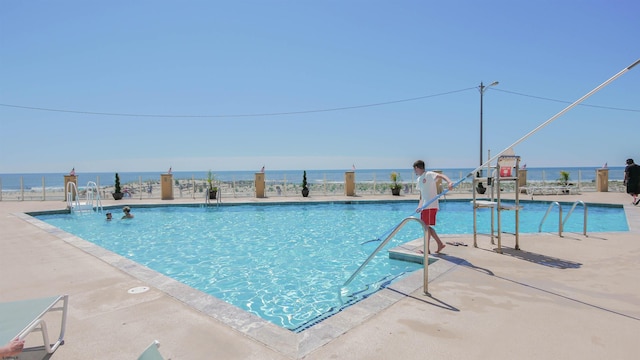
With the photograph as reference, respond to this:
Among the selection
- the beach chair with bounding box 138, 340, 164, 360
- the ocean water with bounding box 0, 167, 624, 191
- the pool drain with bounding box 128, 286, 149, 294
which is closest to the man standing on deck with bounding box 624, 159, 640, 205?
the ocean water with bounding box 0, 167, 624, 191

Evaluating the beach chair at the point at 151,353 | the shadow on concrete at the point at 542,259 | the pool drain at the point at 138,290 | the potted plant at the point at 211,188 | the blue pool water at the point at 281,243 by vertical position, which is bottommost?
the blue pool water at the point at 281,243

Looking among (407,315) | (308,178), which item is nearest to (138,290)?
(407,315)

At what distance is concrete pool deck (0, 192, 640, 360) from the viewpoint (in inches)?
96.0

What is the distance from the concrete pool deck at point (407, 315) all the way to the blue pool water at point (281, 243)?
0.98m

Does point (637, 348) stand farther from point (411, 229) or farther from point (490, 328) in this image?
point (411, 229)

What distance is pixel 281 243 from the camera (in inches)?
319

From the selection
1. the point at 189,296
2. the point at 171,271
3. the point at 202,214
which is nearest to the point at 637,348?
the point at 189,296

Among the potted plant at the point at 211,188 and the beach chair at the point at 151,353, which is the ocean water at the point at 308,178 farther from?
the beach chair at the point at 151,353

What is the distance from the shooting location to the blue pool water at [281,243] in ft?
15.9

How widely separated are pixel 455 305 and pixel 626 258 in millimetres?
3398

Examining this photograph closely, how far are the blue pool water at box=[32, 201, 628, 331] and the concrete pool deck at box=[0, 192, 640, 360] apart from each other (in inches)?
38.5

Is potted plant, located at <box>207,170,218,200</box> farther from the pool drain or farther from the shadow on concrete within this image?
the shadow on concrete

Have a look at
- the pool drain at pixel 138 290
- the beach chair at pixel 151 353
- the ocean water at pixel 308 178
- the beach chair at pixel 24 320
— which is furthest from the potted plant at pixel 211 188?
the beach chair at pixel 151 353

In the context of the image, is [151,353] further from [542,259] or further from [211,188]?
[211,188]
